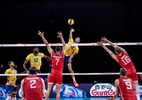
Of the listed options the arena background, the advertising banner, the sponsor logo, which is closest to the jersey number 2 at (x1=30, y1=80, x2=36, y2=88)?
the advertising banner

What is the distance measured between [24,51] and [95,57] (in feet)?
13.0

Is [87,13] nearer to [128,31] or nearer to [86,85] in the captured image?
[128,31]

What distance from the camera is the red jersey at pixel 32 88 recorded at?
8.36 m

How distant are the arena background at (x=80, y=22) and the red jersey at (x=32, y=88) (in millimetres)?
11470

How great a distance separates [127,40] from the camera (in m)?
20.5

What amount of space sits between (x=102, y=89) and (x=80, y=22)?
6124 millimetres

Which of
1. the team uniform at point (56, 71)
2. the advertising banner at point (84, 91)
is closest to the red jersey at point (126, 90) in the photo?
the team uniform at point (56, 71)

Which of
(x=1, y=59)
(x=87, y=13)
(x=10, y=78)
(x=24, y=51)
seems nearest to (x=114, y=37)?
(x=87, y=13)

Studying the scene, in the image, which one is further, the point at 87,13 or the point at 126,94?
the point at 87,13

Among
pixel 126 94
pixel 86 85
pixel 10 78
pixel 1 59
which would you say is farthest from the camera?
pixel 1 59

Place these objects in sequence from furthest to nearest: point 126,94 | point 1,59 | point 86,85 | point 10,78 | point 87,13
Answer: point 87,13 < point 1,59 < point 86,85 < point 10,78 < point 126,94

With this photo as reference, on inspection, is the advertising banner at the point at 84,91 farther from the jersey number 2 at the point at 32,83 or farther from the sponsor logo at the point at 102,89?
the jersey number 2 at the point at 32,83

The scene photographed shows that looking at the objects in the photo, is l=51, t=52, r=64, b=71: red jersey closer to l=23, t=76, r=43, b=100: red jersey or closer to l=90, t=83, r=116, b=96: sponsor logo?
l=23, t=76, r=43, b=100: red jersey

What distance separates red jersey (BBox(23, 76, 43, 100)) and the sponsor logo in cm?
811
